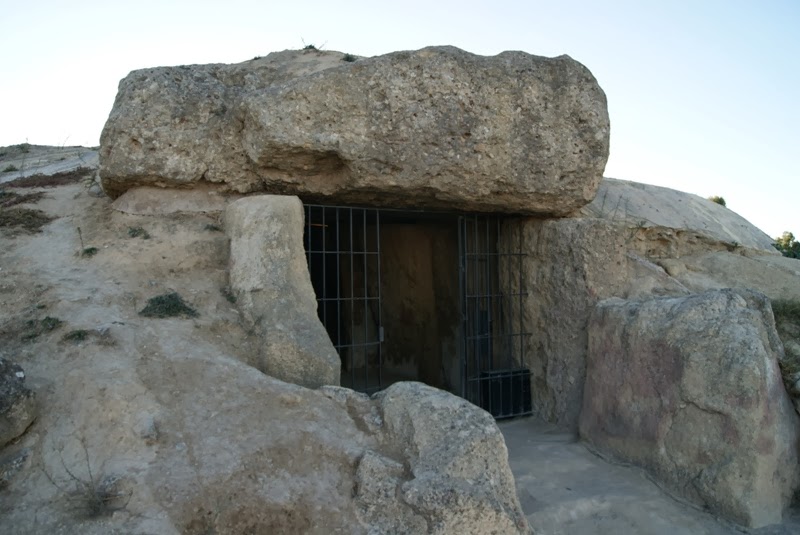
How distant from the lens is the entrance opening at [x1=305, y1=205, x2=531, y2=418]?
6.47 m

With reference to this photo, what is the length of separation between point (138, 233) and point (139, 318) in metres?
1.09

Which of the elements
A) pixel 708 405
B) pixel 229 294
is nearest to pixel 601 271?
pixel 708 405

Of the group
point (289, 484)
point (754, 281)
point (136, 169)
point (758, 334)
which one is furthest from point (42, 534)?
point (754, 281)

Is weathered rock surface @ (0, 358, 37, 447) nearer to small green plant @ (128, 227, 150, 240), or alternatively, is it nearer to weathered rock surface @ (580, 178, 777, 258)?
small green plant @ (128, 227, 150, 240)

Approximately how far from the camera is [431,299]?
8.59 meters

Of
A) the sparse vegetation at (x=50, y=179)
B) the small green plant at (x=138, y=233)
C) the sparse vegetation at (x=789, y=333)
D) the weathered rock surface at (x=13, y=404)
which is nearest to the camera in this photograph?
the weathered rock surface at (x=13, y=404)

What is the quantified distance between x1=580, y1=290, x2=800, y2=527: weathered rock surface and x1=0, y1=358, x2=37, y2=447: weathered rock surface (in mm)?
3761

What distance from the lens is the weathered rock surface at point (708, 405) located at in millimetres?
4234

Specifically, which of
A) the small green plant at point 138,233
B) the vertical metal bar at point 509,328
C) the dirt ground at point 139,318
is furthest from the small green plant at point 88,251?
the vertical metal bar at point 509,328

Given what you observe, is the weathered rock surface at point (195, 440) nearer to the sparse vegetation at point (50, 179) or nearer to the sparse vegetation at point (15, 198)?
the sparse vegetation at point (15, 198)

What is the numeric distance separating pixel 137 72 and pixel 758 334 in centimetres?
487

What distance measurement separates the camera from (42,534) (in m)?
2.83

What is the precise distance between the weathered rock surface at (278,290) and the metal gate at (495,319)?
2040 millimetres

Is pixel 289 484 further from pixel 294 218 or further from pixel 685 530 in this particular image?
pixel 685 530
